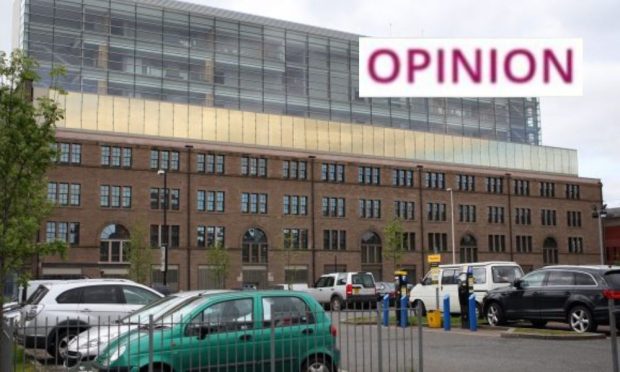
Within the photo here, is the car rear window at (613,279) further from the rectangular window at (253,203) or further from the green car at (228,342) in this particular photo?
the rectangular window at (253,203)

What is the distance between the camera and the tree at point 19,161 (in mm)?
11156

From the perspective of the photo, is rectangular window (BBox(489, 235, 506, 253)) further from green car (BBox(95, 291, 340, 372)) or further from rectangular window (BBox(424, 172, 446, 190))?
green car (BBox(95, 291, 340, 372))

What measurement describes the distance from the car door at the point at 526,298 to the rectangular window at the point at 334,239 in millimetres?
46292

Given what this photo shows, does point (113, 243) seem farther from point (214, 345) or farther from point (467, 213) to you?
point (214, 345)

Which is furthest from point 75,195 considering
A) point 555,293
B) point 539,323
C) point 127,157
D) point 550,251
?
point 550,251

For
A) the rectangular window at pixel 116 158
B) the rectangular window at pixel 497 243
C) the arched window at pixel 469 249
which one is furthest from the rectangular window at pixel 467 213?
the rectangular window at pixel 116 158

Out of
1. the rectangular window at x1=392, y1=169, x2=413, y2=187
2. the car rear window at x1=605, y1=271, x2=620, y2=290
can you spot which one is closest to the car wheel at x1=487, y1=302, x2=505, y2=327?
the car rear window at x1=605, y1=271, x2=620, y2=290

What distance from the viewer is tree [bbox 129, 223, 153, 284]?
5462cm

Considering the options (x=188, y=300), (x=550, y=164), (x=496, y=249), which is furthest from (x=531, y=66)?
(x=550, y=164)

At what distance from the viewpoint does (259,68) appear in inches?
2916

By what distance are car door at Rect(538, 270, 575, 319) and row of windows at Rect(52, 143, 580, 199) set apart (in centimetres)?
4075

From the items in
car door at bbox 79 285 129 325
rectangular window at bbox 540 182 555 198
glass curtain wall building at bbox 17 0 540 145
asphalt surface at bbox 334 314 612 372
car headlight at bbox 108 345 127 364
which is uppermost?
glass curtain wall building at bbox 17 0 540 145

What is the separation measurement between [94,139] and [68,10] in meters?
13.6

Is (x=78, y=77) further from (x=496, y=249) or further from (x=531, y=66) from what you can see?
(x=531, y=66)
